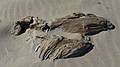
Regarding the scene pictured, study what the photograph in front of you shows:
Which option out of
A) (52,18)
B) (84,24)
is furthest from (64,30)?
(52,18)

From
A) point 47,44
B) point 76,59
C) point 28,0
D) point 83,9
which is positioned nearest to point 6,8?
point 28,0

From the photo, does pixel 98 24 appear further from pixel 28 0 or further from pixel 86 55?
pixel 28 0

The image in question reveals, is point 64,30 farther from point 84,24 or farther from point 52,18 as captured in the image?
point 52,18

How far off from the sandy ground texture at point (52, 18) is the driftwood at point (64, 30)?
127mm

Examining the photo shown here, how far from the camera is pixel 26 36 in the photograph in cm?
732

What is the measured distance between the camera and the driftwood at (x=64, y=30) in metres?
6.37

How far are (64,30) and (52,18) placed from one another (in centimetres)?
84

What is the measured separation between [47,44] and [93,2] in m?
2.20

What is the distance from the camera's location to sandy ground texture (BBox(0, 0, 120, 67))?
6254 millimetres

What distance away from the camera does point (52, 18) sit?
25.9ft

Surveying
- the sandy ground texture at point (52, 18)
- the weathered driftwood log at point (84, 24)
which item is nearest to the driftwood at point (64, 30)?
the weathered driftwood log at point (84, 24)

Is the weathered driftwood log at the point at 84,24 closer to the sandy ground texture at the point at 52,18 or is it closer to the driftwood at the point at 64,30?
the driftwood at the point at 64,30

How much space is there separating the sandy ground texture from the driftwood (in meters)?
0.13

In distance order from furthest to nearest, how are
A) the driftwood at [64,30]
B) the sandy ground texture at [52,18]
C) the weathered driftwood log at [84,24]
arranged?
the weathered driftwood log at [84,24] → the driftwood at [64,30] → the sandy ground texture at [52,18]
